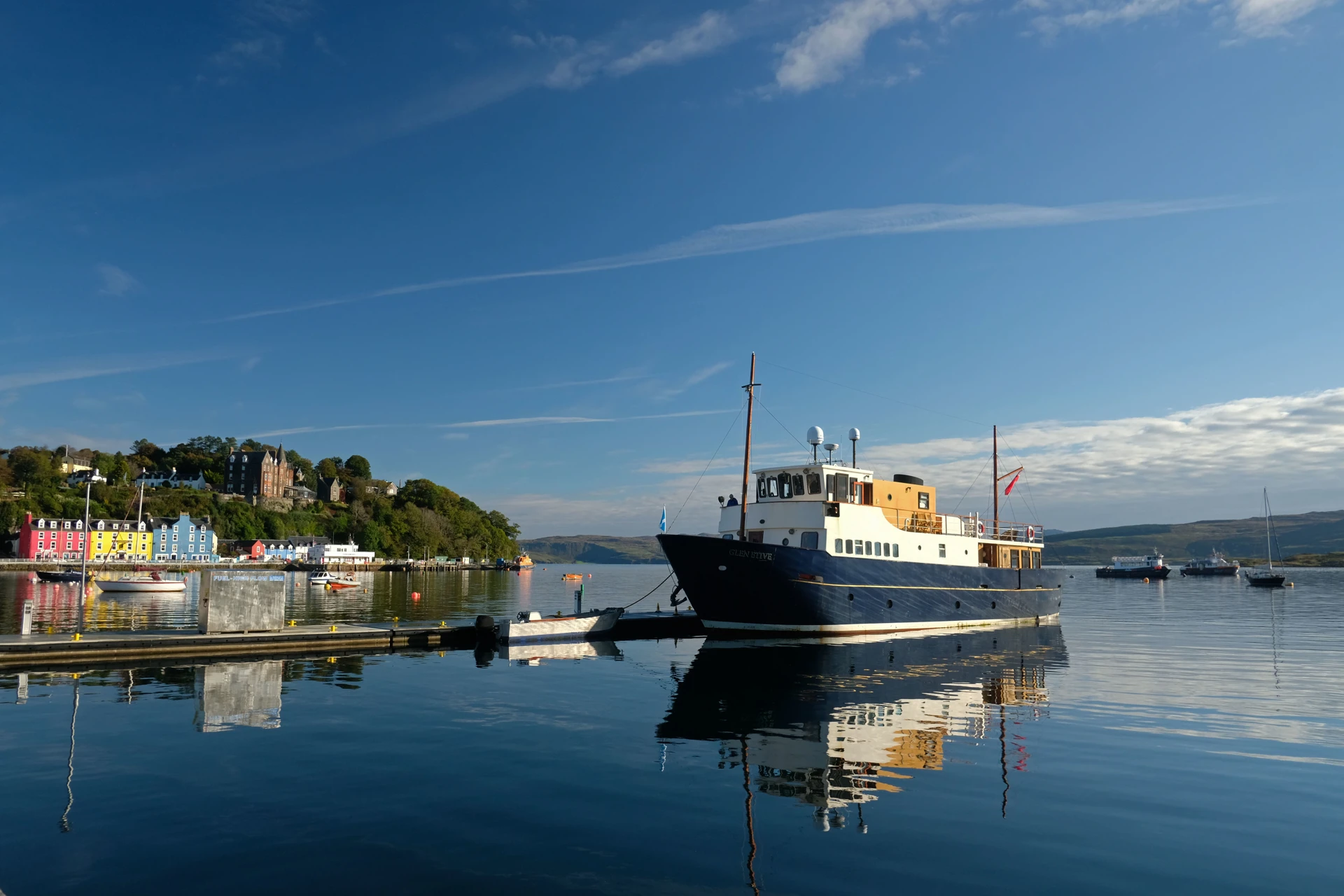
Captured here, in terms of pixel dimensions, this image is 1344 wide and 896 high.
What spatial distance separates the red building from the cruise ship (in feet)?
518

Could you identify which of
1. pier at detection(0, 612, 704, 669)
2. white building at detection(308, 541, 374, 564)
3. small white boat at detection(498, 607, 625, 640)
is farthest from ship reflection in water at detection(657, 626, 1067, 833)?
white building at detection(308, 541, 374, 564)

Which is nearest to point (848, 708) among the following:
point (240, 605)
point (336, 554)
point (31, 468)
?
point (240, 605)

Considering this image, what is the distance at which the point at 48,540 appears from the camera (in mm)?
149000

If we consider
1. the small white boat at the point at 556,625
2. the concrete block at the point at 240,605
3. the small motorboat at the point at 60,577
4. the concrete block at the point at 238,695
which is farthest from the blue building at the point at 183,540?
the concrete block at the point at 238,695

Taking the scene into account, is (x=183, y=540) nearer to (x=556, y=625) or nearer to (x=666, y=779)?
(x=556, y=625)

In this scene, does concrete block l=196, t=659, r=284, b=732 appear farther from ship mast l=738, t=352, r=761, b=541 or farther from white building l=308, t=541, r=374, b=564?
white building l=308, t=541, r=374, b=564

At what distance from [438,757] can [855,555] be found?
84.7ft

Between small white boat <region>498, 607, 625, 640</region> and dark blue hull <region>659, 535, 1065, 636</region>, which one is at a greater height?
dark blue hull <region>659, 535, 1065, 636</region>

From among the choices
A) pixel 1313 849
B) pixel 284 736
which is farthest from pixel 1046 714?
pixel 284 736

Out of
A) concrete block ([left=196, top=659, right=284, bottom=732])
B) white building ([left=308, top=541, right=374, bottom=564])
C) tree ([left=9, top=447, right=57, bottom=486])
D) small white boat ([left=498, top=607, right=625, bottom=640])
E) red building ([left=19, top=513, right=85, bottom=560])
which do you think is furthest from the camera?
tree ([left=9, top=447, right=57, bottom=486])

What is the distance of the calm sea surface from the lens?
1062 centimetres

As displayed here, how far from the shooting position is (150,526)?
525 feet

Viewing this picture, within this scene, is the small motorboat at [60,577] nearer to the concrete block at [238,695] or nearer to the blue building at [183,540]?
the blue building at [183,540]

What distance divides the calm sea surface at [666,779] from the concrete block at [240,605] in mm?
3230
